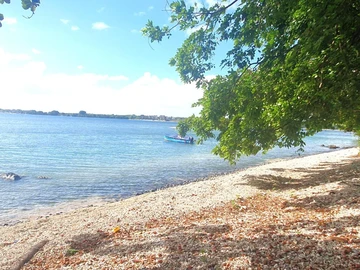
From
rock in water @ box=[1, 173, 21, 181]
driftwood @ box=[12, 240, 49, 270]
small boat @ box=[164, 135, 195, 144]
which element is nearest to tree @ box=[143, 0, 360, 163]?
driftwood @ box=[12, 240, 49, 270]

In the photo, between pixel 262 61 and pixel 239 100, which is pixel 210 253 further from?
pixel 262 61

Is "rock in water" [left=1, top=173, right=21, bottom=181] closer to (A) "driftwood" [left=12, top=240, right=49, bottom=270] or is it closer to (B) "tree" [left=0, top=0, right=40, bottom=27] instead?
(A) "driftwood" [left=12, top=240, right=49, bottom=270]

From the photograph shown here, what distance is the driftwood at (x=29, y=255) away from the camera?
6084 mm

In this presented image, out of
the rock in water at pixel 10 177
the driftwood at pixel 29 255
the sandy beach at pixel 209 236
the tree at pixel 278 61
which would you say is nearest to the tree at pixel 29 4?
the tree at pixel 278 61

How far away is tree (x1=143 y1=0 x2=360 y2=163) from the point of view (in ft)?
14.1

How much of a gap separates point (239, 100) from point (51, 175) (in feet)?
68.4

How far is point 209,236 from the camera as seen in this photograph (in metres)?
5.88

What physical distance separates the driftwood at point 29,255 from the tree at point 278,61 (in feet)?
21.5

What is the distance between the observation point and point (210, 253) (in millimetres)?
4867

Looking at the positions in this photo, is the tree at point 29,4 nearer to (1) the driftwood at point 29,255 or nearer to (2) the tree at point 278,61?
(2) the tree at point 278,61

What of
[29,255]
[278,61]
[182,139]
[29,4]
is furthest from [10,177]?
[182,139]

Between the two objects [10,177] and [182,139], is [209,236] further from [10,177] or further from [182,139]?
[182,139]

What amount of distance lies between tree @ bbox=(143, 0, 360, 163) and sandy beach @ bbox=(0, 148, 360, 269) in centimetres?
245

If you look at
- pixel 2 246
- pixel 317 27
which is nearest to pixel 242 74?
pixel 317 27
